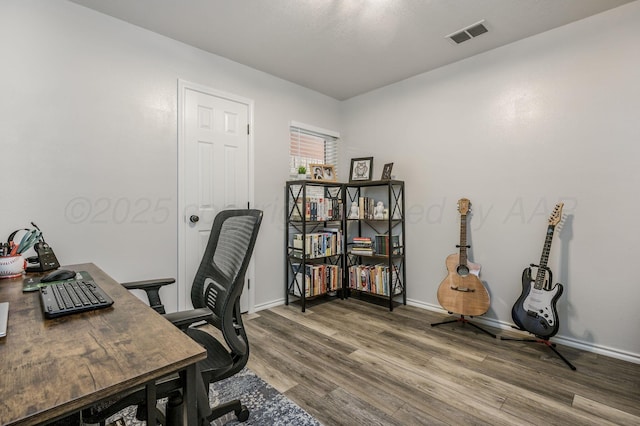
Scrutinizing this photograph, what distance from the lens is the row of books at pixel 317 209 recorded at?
11.2 feet

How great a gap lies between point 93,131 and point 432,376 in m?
2.95

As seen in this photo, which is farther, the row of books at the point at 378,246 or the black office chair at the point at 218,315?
the row of books at the point at 378,246

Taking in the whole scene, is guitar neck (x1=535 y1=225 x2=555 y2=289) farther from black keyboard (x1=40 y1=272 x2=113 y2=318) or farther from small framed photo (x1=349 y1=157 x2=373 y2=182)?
black keyboard (x1=40 y1=272 x2=113 y2=318)

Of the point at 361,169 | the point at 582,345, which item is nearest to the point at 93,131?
the point at 361,169

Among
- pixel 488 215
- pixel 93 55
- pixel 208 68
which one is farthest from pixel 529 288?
Answer: pixel 93 55

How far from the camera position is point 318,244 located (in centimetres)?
346

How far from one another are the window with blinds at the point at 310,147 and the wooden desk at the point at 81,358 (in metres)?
2.83

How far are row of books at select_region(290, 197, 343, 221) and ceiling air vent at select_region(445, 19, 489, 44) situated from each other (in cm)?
194

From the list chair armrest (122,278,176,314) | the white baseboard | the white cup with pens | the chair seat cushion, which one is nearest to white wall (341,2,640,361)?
the white baseboard

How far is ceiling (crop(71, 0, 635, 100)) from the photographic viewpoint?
87.5 inches

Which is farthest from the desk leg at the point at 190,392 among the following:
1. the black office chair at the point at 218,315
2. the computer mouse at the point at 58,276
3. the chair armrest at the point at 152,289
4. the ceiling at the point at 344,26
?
the ceiling at the point at 344,26

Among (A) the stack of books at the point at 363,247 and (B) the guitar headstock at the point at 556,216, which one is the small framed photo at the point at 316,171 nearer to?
(A) the stack of books at the point at 363,247

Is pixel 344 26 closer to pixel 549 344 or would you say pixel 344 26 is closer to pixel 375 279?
pixel 375 279

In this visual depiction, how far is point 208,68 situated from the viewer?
9.57 ft
